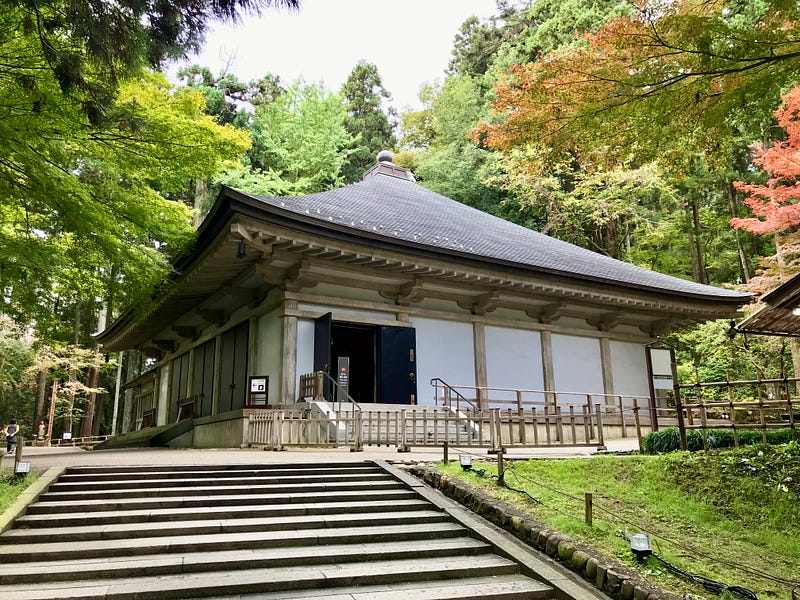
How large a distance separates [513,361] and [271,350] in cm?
627

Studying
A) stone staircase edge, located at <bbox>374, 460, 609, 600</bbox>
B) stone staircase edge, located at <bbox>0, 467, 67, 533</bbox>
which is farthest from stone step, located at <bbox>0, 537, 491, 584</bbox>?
stone staircase edge, located at <bbox>0, 467, 67, 533</bbox>

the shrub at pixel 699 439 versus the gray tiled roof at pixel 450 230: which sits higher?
the gray tiled roof at pixel 450 230

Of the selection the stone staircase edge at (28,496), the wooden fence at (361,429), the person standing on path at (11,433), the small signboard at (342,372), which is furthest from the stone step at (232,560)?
the person standing on path at (11,433)

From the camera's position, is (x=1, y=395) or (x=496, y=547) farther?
(x=1, y=395)

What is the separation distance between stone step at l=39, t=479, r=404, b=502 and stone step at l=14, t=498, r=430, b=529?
0.37 metres

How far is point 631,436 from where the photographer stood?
51.3ft

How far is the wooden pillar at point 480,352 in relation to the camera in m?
14.6

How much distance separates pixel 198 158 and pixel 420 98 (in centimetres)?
3472

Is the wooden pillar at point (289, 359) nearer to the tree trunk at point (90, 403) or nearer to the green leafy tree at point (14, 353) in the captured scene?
the green leafy tree at point (14, 353)

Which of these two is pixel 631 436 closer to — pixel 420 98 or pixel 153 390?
pixel 153 390

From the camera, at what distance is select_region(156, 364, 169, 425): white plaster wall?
70.2 ft

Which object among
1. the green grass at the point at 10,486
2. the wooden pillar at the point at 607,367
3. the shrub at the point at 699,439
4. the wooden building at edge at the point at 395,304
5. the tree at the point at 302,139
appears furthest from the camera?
the tree at the point at 302,139

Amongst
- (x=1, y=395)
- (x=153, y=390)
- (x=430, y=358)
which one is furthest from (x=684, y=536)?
(x=1, y=395)

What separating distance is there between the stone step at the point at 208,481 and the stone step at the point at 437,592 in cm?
253
